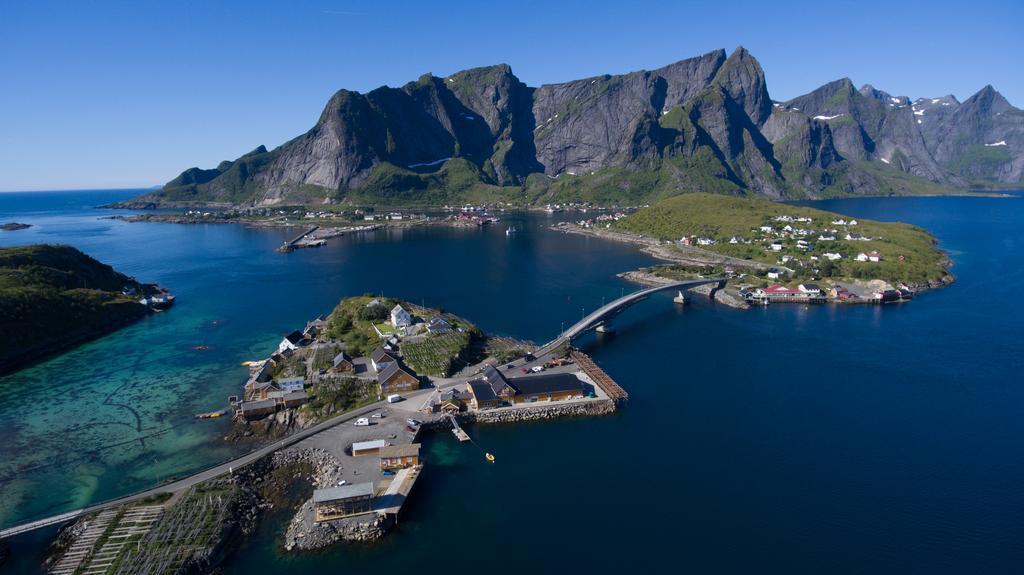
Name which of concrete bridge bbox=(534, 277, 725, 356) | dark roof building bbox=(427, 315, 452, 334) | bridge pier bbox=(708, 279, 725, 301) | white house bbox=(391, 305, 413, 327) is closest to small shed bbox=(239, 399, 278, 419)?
white house bbox=(391, 305, 413, 327)

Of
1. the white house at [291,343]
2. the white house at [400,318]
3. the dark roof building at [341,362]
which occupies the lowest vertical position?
the dark roof building at [341,362]

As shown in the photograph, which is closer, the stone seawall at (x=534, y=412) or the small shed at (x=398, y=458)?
the small shed at (x=398, y=458)

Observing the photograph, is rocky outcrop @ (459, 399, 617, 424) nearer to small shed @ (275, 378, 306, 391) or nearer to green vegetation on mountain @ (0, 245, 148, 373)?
small shed @ (275, 378, 306, 391)

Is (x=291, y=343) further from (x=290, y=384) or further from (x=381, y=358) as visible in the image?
(x=381, y=358)

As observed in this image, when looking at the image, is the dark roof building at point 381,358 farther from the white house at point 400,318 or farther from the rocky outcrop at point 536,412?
the rocky outcrop at point 536,412

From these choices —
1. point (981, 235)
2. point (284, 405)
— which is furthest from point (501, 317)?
point (981, 235)

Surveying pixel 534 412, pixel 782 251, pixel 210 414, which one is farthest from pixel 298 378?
pixel 782 251

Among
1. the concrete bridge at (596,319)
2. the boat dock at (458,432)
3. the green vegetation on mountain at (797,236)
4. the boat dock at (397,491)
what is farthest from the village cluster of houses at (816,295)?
the boat dock at (397,491)
